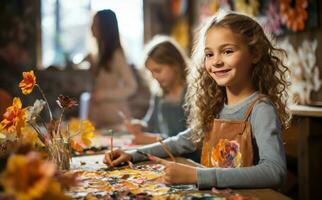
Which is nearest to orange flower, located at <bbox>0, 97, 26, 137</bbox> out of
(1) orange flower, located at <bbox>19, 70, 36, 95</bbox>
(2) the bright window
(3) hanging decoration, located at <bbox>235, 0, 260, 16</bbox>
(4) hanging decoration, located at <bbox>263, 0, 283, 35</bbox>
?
(1) orange flower, located at <bbox>19, 70, 36, 95</bbox>

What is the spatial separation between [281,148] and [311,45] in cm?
187

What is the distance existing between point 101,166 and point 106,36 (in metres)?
2.00

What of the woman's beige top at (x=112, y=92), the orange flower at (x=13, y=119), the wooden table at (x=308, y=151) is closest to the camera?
the orange flower at (x=13, y=119)

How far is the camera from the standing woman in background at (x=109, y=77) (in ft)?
10.9

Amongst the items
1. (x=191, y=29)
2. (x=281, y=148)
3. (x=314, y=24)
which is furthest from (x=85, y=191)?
(x=191, y=29)

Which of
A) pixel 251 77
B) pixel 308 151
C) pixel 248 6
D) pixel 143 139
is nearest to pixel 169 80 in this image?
pixel 143 139

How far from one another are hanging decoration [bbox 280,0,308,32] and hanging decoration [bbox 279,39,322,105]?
14 centimetres

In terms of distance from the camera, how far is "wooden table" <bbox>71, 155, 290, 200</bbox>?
108 centimetres

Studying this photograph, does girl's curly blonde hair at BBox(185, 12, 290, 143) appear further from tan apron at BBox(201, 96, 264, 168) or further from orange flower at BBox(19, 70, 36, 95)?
orange flower at BBox(19, 70, 36, 95)

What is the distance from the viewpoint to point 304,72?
3031 mm

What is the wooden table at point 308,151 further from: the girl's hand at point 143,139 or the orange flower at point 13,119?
the orange flower at point 13,119

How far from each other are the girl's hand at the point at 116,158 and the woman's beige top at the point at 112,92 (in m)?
1.92

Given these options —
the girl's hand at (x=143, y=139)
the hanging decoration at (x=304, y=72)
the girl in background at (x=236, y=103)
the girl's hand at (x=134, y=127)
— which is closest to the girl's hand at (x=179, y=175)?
the girl in background at (x=236, y=103)

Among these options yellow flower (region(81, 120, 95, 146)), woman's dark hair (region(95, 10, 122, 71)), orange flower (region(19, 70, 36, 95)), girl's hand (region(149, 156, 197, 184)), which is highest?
woman's dark hair (region(95, 10, 122, 71))
